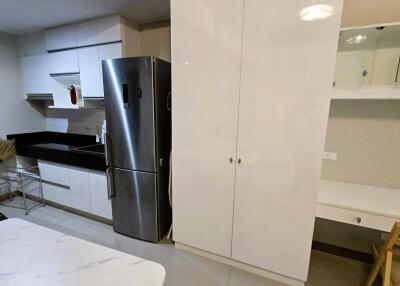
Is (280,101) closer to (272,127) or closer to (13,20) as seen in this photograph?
(272,127)

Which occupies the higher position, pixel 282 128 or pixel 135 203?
pixel 282 128

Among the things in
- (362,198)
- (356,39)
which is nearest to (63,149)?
(362,198)

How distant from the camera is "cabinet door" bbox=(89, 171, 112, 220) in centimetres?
233

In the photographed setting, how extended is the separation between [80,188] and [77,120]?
1152 mm

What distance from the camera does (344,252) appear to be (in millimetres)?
1967

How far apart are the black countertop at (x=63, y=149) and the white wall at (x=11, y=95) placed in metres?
0.15

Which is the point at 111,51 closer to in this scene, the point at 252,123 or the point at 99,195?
the point at 99,195

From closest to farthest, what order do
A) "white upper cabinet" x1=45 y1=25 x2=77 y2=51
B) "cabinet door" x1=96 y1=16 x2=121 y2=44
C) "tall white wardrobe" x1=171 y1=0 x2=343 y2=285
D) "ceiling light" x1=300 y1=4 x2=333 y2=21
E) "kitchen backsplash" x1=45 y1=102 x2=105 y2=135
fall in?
"ceiling light" x1=300 y1=4 x2=333 y2=21 → "tall white wardrobe" x1=171 y1=0 x2=343 y2=285 → "cabinet door" x1=96 y1=16 x2=121 y2=44 → "white upper cabinet" x1=45 y1=25 x2=77 y2=51 → "kitchen backsplash" x1=45 y1=102 x2=105 y2=135

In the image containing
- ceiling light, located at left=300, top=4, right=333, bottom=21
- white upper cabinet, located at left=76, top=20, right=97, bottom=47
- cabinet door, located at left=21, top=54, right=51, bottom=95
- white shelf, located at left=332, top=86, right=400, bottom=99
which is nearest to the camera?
ceiling light, located at left=300, top=4, right=333, bottom=21

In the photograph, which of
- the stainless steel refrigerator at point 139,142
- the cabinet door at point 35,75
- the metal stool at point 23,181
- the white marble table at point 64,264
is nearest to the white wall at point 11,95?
the cabinet door at point 35,75

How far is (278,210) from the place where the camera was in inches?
62.5

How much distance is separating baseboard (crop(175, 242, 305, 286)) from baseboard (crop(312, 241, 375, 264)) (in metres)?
0.56

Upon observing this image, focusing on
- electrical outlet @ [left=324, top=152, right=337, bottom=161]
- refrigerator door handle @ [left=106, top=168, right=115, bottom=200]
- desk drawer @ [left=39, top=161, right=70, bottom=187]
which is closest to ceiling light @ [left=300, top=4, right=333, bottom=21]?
electrical outlet @ [left=324, top=152, right=337, bottom=161]

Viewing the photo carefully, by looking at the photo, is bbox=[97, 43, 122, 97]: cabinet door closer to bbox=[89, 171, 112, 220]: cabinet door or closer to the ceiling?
the ceiling
